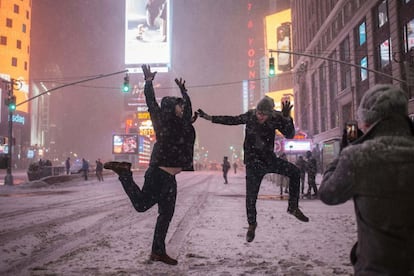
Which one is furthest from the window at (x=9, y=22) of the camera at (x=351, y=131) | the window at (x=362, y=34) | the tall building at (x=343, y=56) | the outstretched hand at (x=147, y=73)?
the camera at (x=351, y=131)

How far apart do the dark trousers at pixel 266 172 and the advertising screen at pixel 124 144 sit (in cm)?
7975

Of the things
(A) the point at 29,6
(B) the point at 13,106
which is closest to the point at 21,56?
(A) the point at 29,6

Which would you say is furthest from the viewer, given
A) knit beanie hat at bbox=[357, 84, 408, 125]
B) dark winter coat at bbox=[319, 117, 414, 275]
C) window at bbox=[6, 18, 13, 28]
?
window at bbox=[6, 18, 13, 28]

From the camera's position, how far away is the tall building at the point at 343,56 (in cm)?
2781

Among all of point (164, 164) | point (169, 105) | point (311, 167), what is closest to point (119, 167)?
point (164, 164)

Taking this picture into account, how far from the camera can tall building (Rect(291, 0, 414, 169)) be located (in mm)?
27812

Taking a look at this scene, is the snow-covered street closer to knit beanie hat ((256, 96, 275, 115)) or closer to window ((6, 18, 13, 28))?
knit beanie hat ((256, 96, 275, 115))

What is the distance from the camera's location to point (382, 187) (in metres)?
2.01

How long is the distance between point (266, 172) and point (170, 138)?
1392 mm

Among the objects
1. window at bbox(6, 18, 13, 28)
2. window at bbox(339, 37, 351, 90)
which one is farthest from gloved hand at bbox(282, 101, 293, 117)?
window at bbox(6, 18, 13, 28)

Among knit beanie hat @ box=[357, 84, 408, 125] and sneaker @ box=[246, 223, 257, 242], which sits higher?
knit beanie hat @ box=[357, 84, 408, 125]

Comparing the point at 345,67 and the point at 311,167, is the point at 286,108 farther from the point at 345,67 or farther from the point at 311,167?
the point at 345,67

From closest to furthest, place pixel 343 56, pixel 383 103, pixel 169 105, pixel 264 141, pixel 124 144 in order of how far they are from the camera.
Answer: pixel 383 103
pixel 169 105
pixel 264 141
pixel 343 56
pixel 124 144

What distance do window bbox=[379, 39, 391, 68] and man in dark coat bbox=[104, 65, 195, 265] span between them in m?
31.3
